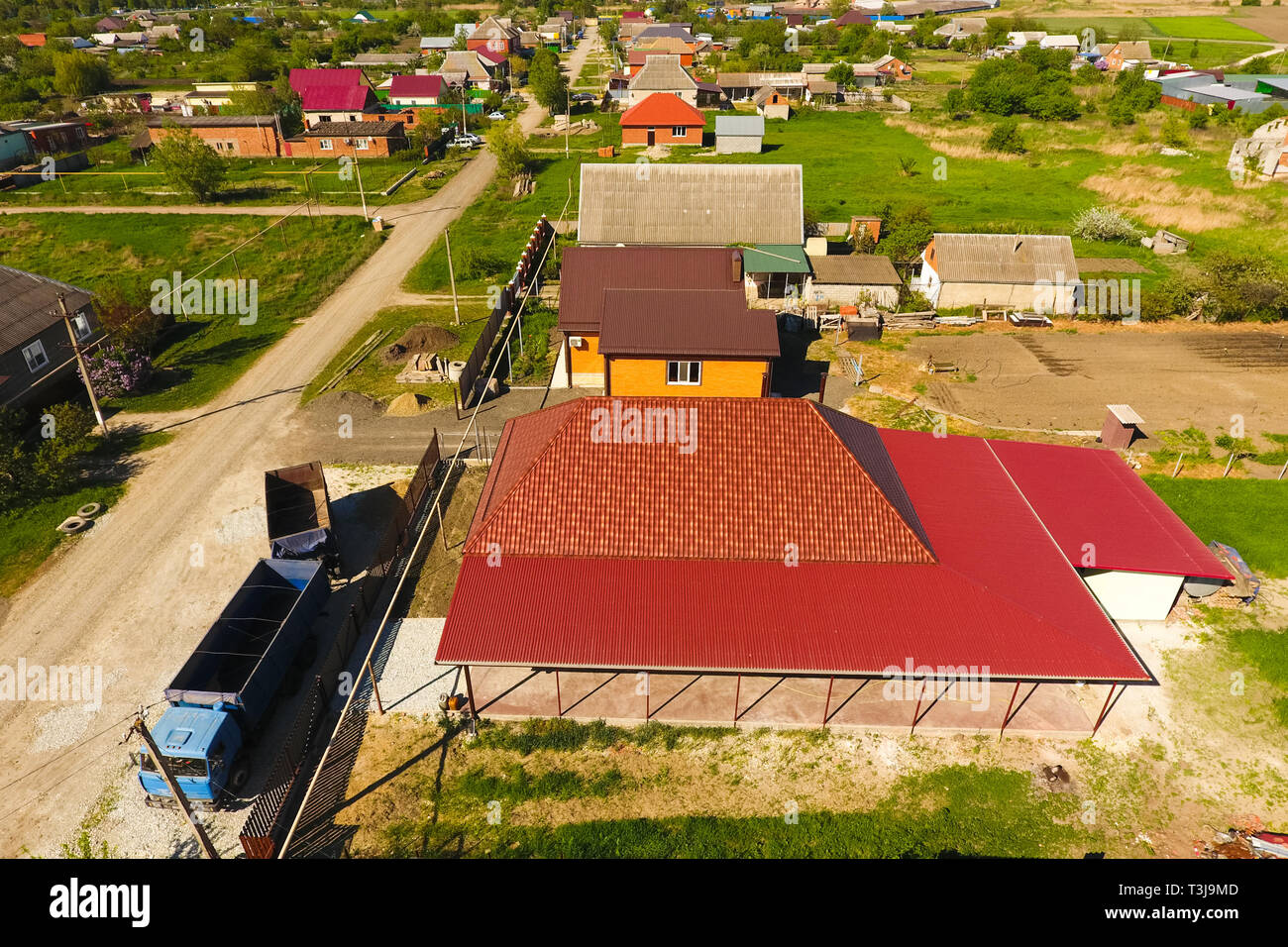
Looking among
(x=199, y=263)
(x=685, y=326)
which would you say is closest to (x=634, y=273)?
(x=685, y=326)

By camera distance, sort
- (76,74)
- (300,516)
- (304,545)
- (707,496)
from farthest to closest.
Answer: (76,74) < (300,516) < (304,545) < (707,496)

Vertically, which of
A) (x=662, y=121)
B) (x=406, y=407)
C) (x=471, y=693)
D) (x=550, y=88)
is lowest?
(x=471, y=693)

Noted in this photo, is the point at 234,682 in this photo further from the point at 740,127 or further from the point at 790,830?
the point at 740,127

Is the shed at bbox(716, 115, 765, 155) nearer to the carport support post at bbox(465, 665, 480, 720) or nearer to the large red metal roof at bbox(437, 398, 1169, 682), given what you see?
the large red metal roof at bbox(437, 398, 1169, 682)

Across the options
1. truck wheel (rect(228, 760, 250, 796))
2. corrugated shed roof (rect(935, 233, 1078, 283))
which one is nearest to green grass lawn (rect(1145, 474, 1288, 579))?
corrugated shed roof (rect(935, 233, 1078, 283))

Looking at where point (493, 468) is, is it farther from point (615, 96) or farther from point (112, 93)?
point (112, 93)

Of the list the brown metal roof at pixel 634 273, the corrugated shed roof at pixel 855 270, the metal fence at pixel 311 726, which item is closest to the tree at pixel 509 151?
the brown metal roof at pixel 634 273

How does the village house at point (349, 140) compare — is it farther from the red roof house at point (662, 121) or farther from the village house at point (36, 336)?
the village house at point (36, 336)
